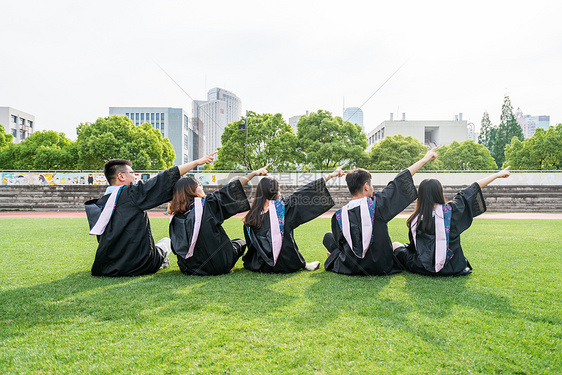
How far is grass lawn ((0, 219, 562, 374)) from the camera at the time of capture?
1.98m

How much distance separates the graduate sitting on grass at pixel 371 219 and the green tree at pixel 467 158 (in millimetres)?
35168

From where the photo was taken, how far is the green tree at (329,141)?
26.2 metres

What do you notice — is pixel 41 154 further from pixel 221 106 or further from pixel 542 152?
pixel 542 152

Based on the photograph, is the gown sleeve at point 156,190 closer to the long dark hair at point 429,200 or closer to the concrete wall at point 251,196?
the long dark hair at point 429,200

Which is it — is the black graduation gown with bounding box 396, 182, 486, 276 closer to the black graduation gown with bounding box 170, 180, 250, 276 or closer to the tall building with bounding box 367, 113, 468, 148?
the black graduation gown with bounding box 170, 180, 250, 276

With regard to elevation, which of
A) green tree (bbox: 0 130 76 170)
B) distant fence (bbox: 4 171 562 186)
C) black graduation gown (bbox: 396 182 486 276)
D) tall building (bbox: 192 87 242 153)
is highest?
tall building (bbox: 192 87 242 153)

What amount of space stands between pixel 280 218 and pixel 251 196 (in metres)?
14.8

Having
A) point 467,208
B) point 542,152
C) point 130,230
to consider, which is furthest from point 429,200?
point 542,152

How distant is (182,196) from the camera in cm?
426

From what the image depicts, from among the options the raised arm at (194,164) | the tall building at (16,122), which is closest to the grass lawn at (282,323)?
the raised arm at (194,164)

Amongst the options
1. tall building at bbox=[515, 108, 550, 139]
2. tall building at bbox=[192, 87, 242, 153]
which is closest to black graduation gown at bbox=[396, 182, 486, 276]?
tall building at bbox=[192, 87, 242, 153]

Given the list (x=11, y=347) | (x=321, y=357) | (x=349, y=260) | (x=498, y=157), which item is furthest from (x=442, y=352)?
(x=498, y=157)

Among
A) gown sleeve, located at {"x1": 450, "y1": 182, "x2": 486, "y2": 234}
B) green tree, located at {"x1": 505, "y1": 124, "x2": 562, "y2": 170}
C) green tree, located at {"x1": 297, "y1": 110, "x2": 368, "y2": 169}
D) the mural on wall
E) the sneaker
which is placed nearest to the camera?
gown sleeve, located at {"x1": 450, "y1": 182, "x2": 486, "y2": 234}

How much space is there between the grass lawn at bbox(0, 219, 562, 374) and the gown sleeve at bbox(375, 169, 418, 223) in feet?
2.60
